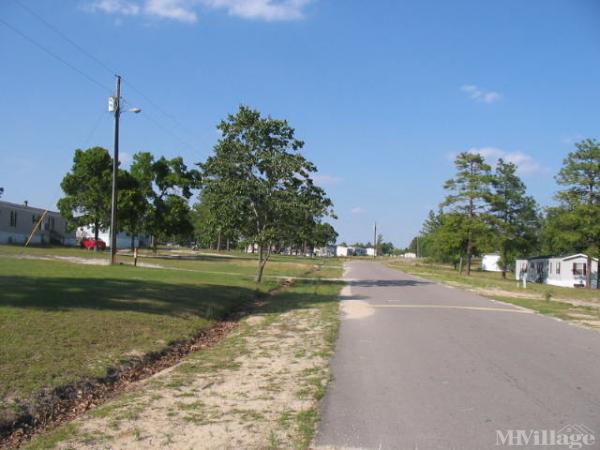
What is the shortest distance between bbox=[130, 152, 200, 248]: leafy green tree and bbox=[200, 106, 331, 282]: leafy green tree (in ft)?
99.9

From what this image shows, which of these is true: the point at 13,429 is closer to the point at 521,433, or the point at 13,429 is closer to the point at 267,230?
the point at 521,433

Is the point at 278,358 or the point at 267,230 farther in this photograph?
the point at 267,230

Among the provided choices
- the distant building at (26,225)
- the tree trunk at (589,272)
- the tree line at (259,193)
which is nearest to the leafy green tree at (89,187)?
the distant building at (26,225)

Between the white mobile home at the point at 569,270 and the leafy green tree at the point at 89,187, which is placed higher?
the leafy green tree at the point at 89,187

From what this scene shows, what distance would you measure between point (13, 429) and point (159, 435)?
1.68m

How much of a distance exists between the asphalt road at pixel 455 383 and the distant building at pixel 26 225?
52657 millimetres

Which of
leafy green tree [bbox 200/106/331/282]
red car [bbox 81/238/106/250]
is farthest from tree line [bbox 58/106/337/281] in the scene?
red car [bbox 81/238/106/250]

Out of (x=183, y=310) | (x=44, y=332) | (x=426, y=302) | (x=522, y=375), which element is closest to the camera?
(x=522, y=375)

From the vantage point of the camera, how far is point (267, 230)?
26.6m

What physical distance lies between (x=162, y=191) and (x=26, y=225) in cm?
1537

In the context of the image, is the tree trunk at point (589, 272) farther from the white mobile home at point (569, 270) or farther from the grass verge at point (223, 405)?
the grass verge at point (223, 405)

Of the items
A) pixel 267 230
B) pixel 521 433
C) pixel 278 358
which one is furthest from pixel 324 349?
pixel 267 230

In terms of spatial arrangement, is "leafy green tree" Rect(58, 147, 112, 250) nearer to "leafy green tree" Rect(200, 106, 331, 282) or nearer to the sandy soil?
"leafy green tree" Rect(200, 106, 331, 282)

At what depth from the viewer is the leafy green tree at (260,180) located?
26625mm
